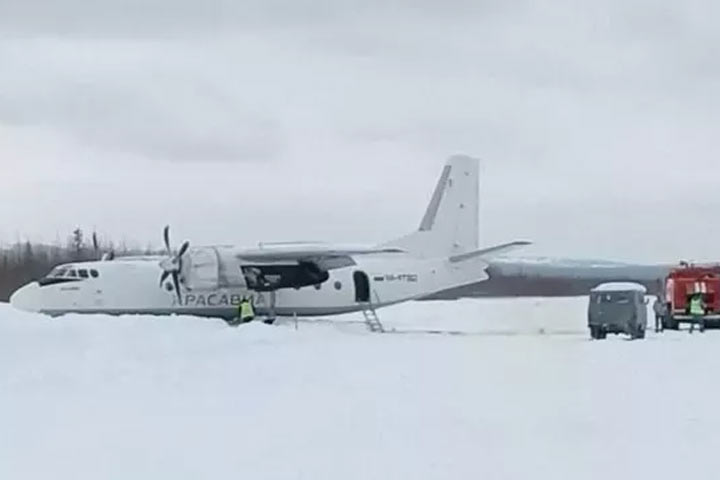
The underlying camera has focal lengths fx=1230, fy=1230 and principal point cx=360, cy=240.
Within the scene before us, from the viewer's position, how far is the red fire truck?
3234cm

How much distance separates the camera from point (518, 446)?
9875 millimetres

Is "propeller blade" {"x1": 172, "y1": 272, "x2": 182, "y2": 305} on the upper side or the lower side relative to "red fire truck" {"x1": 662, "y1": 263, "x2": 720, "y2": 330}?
upper

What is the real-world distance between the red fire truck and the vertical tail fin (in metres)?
5.71

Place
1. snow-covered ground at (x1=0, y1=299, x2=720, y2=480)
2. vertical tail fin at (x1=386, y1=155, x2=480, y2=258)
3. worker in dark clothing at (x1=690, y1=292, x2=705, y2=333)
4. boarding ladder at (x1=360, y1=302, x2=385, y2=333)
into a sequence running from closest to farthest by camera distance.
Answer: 1. snow-covered ground at (x1=0, y1=299, x2=720, y2=480)
2. boarding ladder at (x1=360, y1=302, x2=385, y2=333)
3. worker in dark clothing at (x1=690, y1=292, x2=705, y2=333)
4. vertical tail fin at (x1=386, y1=155, x2=480, y2=258)

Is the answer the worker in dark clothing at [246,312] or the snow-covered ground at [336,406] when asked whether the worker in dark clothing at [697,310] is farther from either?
the worker in dark clothing at [246,312]

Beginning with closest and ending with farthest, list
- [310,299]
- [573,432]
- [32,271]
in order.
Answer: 1. [573,432]
2. [310,299]
3. [32,271]

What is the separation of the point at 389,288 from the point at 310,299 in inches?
85.6

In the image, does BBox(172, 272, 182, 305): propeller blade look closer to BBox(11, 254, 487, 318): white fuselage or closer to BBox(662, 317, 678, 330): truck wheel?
BBox(11, 254, 487, 318): white fuselage

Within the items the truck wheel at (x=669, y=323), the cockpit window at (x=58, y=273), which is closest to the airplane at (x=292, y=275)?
the cockpit window at (x=58, y=273)

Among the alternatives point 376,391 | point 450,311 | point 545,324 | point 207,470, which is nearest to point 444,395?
point 376,391

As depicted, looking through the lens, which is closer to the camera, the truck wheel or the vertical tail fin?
the truck wheel

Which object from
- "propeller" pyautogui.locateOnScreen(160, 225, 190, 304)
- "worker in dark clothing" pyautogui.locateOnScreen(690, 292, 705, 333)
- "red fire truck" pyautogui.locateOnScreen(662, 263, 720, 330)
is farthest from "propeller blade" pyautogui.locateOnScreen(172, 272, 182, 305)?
"worker in dark clothing" pyautogui.locateOnScreen(690, 292, 705, 333)

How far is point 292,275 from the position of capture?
3106 centimetres

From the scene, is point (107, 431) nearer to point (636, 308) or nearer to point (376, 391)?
point (376, 391)
